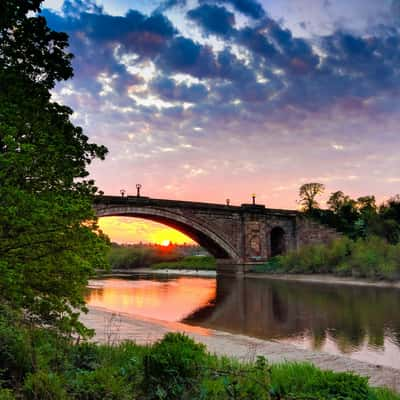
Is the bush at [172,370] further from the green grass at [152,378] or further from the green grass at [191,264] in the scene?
the green grass at [191,264]

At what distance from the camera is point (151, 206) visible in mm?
45906

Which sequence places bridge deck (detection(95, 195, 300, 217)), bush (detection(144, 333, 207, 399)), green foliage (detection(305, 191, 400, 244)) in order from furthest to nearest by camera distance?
green foliage (detection(305, 191, 400, 244))
bridge deck (detection(95, 195, 300, 217))
bush (detection(144, 333, 207, 399))

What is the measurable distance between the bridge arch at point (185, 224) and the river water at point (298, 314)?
1248 cm

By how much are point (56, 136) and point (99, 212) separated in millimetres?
36345

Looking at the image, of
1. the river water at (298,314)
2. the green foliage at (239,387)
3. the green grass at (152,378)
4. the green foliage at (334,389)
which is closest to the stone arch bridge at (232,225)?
the river water at (298,314)

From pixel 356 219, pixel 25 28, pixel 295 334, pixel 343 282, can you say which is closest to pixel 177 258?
pixel 356 219

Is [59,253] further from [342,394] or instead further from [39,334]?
[342,394]

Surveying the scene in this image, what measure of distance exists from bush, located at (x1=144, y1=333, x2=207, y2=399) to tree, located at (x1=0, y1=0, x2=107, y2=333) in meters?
1.81

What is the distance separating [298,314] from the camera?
21000 mm

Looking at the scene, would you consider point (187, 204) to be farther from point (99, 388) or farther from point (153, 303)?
point (99, 388)

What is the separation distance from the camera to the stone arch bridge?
4556 cm

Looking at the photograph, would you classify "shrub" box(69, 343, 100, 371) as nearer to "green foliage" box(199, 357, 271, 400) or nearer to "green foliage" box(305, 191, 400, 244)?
"green foliage" box(199, 357, 271, 400)

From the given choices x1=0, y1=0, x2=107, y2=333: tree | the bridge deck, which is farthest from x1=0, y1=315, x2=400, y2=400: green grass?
the bridge deck

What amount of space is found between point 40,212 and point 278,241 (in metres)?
56.4
